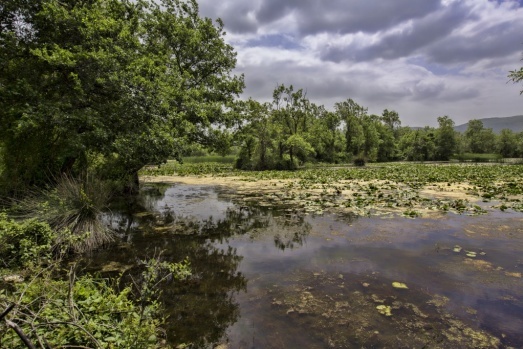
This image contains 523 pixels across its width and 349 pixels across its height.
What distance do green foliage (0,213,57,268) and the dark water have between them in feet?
4.37

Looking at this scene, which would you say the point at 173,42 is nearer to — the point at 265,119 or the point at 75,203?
the point at 75,203

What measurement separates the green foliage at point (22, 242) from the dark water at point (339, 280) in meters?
1.33

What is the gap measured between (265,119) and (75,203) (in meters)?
33.5

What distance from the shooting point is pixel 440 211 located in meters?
12.0

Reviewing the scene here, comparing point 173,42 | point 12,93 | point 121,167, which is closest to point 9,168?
point 12,93

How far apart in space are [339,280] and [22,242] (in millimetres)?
6305

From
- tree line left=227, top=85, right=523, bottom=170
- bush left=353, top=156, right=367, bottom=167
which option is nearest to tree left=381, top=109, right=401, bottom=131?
tree line left=227, top=85, right=523, bottom=170

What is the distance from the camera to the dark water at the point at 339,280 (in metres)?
4.39

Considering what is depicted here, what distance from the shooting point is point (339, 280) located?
241 inches

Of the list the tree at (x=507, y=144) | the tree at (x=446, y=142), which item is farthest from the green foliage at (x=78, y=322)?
the tree at (x=507, y=144)

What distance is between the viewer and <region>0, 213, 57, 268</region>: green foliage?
18.0ft

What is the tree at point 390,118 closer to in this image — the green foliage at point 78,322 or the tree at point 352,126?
the tree at point 352,126

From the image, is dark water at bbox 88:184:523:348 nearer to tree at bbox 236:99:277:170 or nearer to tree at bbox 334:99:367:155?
tree at bbox 236:99:277:170

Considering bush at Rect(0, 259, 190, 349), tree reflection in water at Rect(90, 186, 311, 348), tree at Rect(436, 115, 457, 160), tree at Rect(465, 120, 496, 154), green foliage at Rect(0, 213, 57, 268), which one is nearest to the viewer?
bush at Rect(0, 259, 190, 349)
